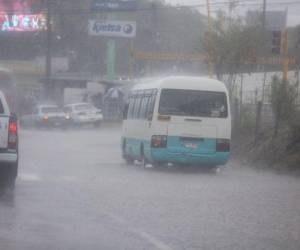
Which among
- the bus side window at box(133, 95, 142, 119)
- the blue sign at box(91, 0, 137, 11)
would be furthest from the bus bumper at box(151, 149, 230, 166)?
the blue sign at box(91, 0, 137, 11)

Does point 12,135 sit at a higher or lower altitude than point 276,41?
lower

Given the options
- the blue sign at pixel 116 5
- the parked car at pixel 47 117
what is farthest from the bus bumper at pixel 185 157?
the blue sign at pixel 116 5

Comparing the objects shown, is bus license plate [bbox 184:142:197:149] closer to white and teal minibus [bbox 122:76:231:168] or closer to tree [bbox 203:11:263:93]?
white and teal minibus [bbox 122:76:231:168]

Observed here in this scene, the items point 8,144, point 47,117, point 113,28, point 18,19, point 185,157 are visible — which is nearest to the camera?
point 8,144

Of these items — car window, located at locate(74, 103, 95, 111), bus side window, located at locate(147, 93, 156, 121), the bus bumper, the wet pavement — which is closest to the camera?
the wet pavement

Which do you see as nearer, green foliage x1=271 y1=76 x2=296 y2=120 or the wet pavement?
the wet pavement

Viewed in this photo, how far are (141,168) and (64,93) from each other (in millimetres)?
45833

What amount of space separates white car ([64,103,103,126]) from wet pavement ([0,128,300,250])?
103 ft

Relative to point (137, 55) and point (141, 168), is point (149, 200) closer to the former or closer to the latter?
point (141, 168)

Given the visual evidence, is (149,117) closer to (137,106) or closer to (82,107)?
(137,106)

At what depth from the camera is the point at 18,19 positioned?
6912cm

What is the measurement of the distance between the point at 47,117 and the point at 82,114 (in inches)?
120

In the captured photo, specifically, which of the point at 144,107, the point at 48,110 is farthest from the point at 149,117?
the point at 48,110

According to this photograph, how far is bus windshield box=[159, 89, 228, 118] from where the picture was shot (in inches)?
1003
